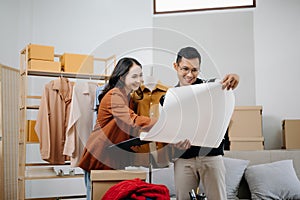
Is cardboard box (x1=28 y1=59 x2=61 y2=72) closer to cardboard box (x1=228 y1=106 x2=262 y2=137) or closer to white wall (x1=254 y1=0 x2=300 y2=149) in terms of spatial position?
cardboard box (x1=228 y1=106 x2=262 y2=137)

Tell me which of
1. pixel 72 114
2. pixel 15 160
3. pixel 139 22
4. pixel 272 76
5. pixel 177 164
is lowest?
pixel 15 160

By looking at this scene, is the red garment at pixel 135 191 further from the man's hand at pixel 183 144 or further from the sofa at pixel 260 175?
the sofa at pixel 260 175

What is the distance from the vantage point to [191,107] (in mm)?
1469

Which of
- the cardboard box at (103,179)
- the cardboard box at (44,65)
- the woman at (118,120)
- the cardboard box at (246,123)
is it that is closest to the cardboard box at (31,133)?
the cardboard box at (44,65)

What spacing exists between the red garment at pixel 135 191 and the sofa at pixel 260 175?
4.53 ft

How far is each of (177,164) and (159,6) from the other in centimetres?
275

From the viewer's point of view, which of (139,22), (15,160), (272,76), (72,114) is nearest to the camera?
(72,114)

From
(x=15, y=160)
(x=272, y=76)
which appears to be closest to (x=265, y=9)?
(x=272, y=76)

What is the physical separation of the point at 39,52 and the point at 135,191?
2.14m

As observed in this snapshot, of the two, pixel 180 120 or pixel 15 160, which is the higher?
pixel 180 120

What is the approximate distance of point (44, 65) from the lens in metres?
3.42

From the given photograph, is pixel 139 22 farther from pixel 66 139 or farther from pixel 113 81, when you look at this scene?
pixel 113 81

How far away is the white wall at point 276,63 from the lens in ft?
13.2

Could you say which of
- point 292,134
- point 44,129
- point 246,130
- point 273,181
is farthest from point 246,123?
point 44,129
